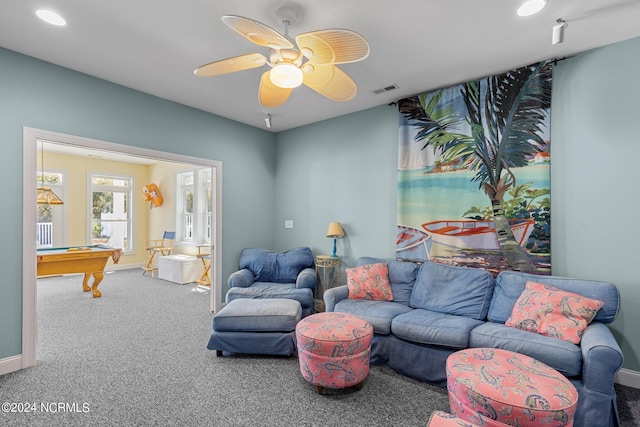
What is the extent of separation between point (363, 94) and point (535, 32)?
1.66 meters

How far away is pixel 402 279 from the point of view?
3.33 meters

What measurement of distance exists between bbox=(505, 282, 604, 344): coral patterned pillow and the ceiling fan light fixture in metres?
2.39

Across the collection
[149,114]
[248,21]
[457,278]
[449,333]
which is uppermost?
[149,114]

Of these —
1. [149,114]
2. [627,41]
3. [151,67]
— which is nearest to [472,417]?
[627,41]

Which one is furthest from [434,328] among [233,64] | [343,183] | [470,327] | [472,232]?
[233,64]

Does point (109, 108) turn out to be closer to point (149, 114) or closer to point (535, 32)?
point (149, 114)

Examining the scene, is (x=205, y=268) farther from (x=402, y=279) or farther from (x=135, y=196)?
(x=402, y=279)

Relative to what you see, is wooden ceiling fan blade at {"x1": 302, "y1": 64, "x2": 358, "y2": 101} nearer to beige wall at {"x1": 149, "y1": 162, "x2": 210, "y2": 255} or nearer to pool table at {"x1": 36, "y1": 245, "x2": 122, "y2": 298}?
pool table at {"x1": 36, "y1": 245, "x2": 122, "y2": 298}

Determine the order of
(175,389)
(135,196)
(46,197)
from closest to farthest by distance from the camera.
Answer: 1. (175,389)
2. (46,197)
3. (135,196)

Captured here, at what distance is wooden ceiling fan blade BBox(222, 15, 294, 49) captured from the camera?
1.48 metres

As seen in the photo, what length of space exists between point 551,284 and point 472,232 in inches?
32.0

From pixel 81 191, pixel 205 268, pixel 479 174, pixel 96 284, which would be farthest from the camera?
pixel 81 191

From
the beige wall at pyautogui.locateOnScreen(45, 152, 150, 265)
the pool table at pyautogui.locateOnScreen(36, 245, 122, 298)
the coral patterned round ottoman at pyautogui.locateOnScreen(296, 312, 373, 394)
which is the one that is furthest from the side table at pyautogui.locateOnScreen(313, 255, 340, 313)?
the beige wall at pyautogui.locateOnScreen(45, 152, 150, 265)

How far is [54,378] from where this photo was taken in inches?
101
